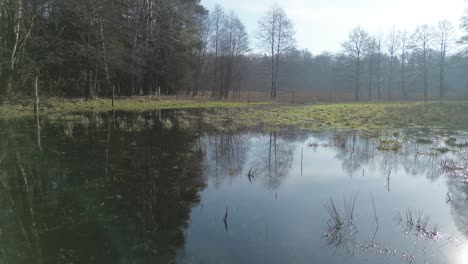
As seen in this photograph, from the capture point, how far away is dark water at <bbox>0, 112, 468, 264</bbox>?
4914mm

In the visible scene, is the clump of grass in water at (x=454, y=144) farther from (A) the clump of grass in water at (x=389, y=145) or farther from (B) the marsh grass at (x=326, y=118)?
(A) the clump of grass in water at (x=389, y=145)

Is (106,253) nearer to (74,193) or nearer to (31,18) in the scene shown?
(74,193)

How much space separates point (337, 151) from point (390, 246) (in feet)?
24.0

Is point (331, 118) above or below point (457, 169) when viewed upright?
above

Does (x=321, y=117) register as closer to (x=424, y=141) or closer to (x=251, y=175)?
(x=424, y=141)

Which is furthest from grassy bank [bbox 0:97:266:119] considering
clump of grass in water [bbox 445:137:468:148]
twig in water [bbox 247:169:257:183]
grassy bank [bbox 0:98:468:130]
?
clump of grass in water [bbox 445:137:468:148]

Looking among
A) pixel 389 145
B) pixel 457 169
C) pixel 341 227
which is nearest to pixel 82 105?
pixel 389 145

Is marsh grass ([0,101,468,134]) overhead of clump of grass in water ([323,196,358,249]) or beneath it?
overhead

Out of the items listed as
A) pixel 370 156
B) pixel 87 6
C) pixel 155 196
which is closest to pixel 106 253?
pixel 155 196

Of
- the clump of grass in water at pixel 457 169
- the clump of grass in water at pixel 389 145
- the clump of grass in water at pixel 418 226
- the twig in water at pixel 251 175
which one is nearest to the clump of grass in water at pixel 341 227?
the clump of grass in water at pixel 418 226

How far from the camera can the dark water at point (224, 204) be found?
16.1 ft

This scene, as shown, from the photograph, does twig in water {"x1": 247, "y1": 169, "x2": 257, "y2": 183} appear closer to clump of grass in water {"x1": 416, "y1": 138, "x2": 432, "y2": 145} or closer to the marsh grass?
clump of grass in water {"x1": 416, "y1": 138, "x2": 432, "y2": 145}

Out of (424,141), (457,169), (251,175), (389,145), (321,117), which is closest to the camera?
(251,175)

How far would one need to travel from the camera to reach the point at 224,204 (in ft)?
22.7
